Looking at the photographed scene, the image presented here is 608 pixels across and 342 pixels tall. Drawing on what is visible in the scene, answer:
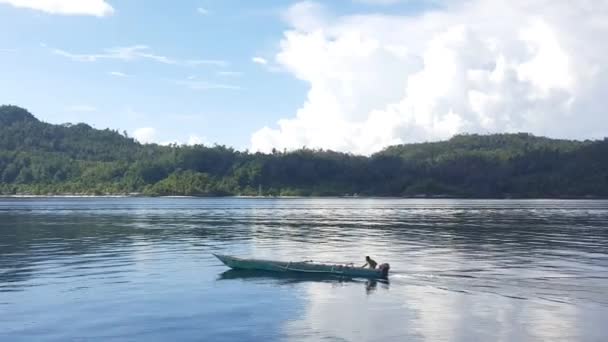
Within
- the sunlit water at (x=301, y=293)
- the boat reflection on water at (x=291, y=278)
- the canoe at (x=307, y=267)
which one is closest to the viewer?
the sunlit water at (x=301, y=293)

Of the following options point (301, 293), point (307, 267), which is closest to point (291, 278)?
point (307, 267)

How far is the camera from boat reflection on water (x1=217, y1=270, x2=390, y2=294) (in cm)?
4891

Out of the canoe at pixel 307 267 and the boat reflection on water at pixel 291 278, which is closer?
the boat reflection on water at pixel 291 278

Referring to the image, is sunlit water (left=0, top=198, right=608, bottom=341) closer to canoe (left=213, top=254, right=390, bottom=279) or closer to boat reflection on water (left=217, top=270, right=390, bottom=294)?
boat reflection on water (left=217, top=270, right=390, bottom=294)

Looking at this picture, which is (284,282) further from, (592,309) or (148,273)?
(592,309)

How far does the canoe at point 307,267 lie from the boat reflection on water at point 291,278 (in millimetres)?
310

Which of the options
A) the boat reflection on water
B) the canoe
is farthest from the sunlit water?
the canoe

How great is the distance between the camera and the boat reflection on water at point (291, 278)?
160 ft

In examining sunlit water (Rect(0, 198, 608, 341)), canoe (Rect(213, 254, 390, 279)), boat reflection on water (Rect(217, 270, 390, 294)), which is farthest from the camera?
canoe (Rect(213, 254, 390, 279))

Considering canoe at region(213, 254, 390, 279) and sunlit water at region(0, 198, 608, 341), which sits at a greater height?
canoe at region(213, 254, 390, 279)

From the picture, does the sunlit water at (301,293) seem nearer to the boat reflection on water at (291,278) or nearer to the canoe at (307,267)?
the boat reflection on water at (291,278)

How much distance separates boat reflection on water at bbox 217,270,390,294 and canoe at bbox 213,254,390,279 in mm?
310

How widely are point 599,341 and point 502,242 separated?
1986 inches

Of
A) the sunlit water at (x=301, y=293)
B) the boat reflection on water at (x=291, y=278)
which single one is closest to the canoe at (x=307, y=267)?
the boat reflection on water at (x=291, y=278)
